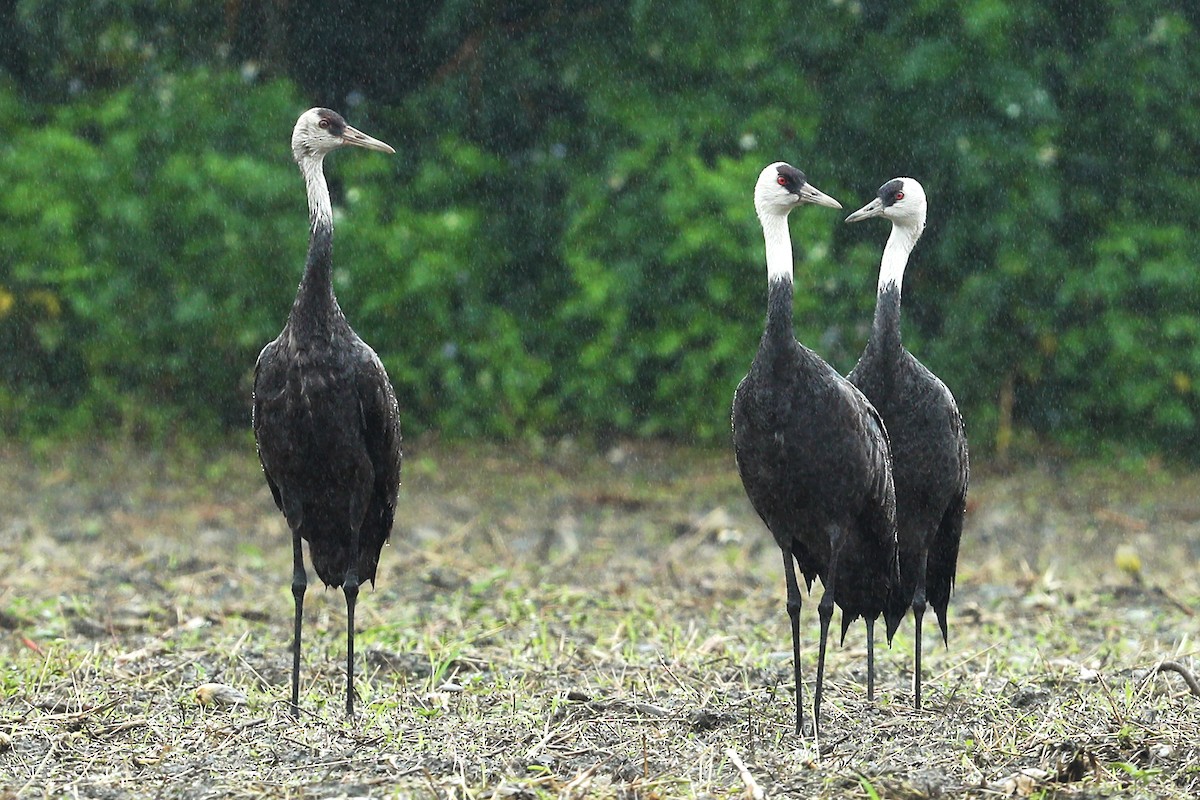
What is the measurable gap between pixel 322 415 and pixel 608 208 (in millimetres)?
4892

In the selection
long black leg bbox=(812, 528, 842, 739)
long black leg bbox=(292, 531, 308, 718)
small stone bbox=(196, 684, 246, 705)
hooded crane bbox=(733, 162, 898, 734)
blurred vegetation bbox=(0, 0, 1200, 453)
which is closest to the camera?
hooded crane bbox=(733, 162, 898, 734)

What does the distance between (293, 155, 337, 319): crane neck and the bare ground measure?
4.18 ft

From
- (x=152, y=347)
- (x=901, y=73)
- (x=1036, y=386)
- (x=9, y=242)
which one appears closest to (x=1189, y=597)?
(x=1036, y=386)

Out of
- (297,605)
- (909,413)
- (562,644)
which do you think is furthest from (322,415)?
(909,413)

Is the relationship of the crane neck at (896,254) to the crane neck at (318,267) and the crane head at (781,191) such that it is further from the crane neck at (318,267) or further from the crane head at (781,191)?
the crane neck at (318,267)

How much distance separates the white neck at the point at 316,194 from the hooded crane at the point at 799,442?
4.39ft

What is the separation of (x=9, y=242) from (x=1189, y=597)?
6.58m

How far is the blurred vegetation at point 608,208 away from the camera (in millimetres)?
9523

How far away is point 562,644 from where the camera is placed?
256 inches

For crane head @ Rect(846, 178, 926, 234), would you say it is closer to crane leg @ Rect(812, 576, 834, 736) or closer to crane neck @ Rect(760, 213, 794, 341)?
crane neck @ Rect(760, 213, 794, 341)

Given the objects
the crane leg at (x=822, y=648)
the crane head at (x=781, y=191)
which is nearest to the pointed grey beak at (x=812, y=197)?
the crane head at (x=781, y=191)

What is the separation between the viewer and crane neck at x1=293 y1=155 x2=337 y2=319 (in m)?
5.14

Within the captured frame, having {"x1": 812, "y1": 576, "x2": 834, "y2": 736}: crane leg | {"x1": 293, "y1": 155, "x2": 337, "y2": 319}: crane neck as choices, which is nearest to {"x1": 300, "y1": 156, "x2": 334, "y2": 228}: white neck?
{"x1": 293, "y1": 155, "x2": 337, "y2": 319}: crane neck

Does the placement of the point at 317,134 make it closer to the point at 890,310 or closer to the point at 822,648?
the point at 890,310
